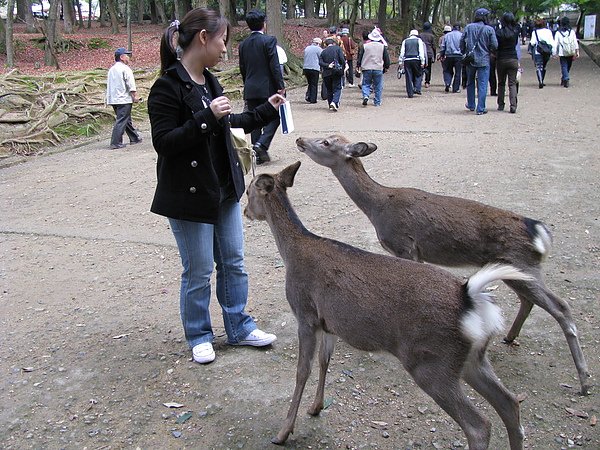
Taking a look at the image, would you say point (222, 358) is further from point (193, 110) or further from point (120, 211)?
point (120, 211)

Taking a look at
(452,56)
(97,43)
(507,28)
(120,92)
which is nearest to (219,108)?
(120,92)

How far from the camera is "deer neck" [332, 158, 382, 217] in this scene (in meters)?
4.88

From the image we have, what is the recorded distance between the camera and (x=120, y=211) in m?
8.09

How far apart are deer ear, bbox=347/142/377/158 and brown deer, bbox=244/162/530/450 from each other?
1224 millimetres

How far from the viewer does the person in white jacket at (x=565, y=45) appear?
17.5 metres

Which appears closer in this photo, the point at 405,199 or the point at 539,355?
the point at 539,355

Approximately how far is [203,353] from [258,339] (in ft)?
1.31

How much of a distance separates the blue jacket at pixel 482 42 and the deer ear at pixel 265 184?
10730 millimetres

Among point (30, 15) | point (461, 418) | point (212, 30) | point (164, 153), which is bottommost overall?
point (461, 418)

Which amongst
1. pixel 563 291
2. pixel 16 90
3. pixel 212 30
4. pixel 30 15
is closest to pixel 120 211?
pixel 212 30

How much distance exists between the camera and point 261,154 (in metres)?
9.99

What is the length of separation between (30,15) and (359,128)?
30.7 meters

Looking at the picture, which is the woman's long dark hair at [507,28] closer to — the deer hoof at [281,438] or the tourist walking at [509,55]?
the tourist walking at [509,55]

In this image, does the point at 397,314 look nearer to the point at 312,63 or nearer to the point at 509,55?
the point at 509,55
